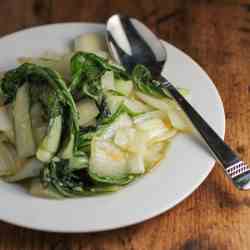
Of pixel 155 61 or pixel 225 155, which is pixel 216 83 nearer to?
pixel 155 61

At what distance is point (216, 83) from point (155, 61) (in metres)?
0.29

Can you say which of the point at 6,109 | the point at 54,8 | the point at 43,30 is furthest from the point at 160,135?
the point at 54,8

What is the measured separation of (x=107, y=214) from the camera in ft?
4.79

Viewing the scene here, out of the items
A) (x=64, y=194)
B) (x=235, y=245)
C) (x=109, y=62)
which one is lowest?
(x=235, y=245)

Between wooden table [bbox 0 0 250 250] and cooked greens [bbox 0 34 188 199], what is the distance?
0.49 feet

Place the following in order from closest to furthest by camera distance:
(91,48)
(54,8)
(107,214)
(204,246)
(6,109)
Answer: (107,214) < (204,246) < (6,109) < (91,48) < (54,8)

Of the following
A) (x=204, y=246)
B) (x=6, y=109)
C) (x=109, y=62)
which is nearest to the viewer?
(x=204, y=246)

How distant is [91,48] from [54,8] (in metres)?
0.53

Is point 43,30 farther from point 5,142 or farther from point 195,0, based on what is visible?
point 195,0

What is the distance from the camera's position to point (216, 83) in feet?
6.93

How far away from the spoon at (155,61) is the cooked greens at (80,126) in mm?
43

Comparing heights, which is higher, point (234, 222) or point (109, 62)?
point (109, 62)

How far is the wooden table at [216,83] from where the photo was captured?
62.6 inches

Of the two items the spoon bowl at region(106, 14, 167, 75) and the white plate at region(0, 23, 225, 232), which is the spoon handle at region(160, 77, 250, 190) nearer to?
the white plate at region(0, 23, 225, 232)
